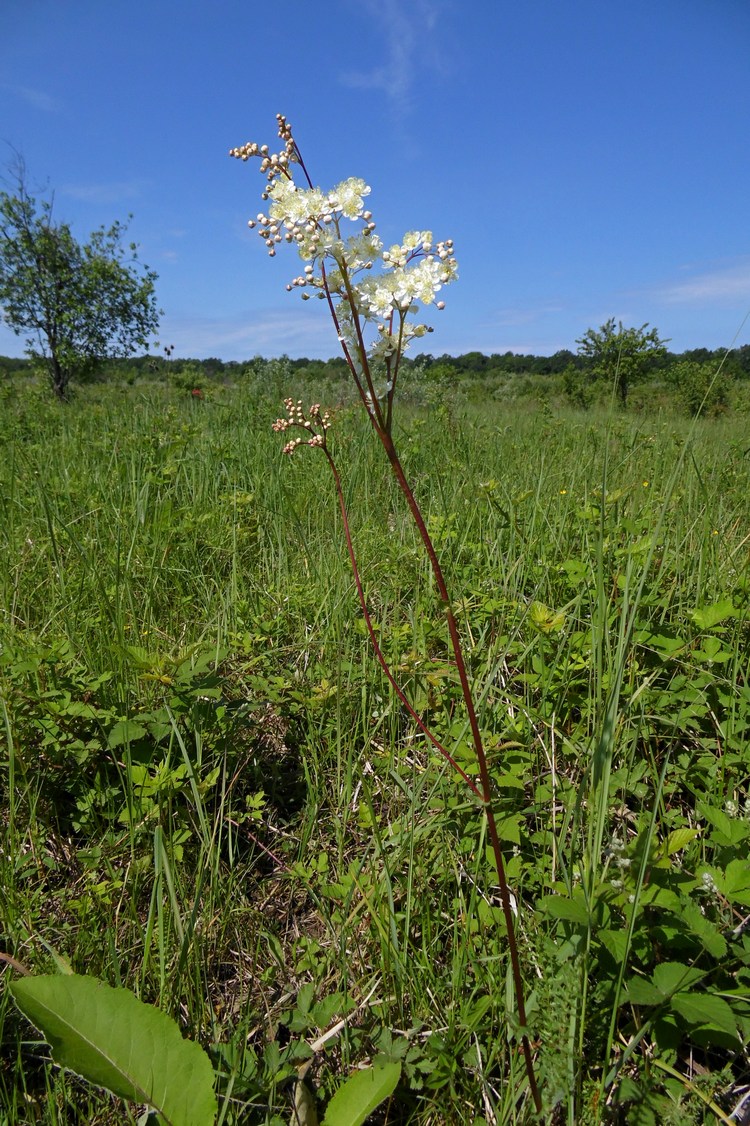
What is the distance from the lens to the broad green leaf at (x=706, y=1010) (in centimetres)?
97

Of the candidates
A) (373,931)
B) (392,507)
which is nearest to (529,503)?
(392,507)

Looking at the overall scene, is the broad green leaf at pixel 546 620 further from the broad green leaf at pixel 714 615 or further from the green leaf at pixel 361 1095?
the green leaf at pixel 361 1095

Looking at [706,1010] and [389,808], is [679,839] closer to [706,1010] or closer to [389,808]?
[706,1010]

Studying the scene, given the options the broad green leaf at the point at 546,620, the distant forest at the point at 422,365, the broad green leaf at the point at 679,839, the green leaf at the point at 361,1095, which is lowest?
the green leaf at the point at 361,1095

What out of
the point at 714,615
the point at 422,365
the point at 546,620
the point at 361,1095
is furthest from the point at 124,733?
the point at 422,365

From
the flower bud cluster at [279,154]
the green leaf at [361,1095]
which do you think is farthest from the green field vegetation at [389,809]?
the flower bud cluster at [279,154]

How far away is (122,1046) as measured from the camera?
3.40 ft

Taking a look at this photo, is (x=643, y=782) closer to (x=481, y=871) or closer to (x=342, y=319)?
(x=481, y=871)

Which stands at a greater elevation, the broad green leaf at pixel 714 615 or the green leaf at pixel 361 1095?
the broad green leaf at pixel 714 615

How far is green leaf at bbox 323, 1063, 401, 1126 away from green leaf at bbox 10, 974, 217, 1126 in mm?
191

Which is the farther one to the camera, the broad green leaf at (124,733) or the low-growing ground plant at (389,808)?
the broad green leaf at (124,733)

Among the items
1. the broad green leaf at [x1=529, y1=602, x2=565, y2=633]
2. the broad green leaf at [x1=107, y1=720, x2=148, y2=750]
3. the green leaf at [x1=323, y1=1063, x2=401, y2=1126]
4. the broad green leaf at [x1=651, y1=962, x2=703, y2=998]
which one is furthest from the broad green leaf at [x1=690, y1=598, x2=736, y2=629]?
the broad green leaf at [x1=107, y1=720, x2=148, y2=750]

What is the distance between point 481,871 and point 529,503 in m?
1.97

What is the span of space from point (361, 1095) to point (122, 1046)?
395mm
